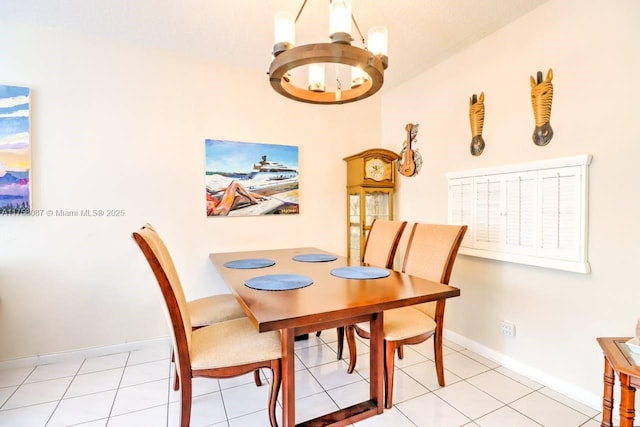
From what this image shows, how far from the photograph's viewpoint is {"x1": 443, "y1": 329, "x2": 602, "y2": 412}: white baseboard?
1.78 m

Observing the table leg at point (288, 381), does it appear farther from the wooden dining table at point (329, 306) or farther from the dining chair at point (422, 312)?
the dining chair at point (422, 312)

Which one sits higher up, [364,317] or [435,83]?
[435,83]

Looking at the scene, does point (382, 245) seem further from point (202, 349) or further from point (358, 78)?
point (202, 349)

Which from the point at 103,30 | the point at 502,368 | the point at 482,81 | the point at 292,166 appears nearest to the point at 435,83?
the point at 482,81

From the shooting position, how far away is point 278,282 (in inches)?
64.3

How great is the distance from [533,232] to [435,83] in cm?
158

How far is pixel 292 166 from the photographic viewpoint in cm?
304

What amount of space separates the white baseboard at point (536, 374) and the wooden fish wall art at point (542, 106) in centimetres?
149

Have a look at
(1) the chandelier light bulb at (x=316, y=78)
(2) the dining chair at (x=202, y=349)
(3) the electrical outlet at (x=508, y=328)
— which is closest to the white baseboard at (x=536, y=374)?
(3) the electrical outlet at (x=508, y=328)

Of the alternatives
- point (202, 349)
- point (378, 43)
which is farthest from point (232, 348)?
point (378, 43)

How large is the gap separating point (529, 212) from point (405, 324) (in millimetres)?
1140

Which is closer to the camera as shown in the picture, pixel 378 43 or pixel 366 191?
pixel 378 43

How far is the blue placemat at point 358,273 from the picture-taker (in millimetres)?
1779

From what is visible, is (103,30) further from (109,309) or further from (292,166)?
(109,309)
